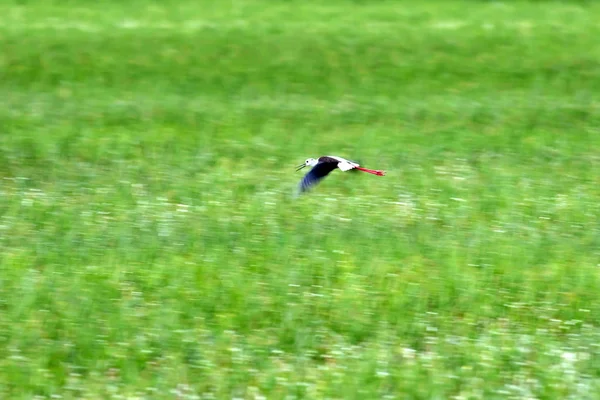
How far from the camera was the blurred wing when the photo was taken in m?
9.17

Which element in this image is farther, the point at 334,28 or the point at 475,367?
the point at 334,28

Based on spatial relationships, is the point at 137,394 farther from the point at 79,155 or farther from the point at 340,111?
the point at 340,111

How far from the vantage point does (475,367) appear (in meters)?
6.50

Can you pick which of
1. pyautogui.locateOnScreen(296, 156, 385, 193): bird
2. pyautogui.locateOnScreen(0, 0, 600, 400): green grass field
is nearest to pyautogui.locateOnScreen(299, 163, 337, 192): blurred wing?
pyautogui.locateOnScreen(296, 156, 385, 193): bird

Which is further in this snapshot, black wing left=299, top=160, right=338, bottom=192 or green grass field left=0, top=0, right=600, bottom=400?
black wing left=299, top=160, right=338, bottom=192

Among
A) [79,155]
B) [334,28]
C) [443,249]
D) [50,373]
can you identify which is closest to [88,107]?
[79,155]

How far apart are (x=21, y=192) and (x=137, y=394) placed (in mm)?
4305

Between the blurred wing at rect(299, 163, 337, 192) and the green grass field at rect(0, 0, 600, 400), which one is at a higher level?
the blurred wing at rect(299, 163, 337, 192)

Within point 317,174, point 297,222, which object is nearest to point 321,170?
Result: point 317,174

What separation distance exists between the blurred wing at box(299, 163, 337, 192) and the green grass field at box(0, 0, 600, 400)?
26 cm

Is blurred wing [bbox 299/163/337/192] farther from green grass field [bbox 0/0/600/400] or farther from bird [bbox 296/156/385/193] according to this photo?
green grass field [bbox 0/0/600/400]

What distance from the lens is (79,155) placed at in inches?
462

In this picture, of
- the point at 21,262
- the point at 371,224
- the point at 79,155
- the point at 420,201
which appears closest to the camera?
the point at 21,262

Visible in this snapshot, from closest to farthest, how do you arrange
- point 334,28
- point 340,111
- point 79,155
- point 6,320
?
point 6,320
point 79,155
point 340,111
point 334,28
